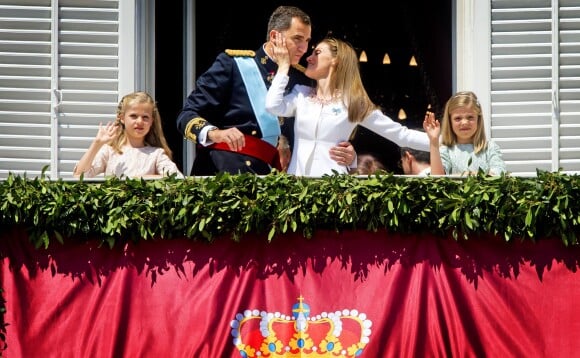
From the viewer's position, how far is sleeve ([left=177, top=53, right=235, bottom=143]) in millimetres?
11328

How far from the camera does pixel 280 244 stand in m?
10.7

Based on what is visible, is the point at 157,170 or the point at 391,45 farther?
the point at 391,45

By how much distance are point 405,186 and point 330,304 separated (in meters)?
0.83

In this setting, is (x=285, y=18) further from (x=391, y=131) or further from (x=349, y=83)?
(x=391, y=131)

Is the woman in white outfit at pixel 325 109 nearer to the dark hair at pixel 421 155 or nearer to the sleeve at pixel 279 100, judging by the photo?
the sleeve at pixel 279 100

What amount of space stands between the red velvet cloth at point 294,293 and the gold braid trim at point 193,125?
808 millimetres

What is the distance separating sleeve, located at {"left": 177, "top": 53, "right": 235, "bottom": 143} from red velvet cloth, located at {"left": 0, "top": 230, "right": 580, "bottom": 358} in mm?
988

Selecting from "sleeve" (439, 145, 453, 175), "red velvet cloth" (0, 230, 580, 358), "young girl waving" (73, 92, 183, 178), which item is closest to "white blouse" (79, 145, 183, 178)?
"young girl waving" (73, 92, 183, 178)

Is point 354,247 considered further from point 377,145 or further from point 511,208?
point 377,145

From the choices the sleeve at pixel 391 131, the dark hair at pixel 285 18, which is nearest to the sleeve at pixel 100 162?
the dark hair at pixel 285 18

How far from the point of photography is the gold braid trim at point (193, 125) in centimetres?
1120

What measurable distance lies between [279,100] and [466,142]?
1194 millimetres

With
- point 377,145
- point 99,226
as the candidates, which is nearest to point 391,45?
point 377,145

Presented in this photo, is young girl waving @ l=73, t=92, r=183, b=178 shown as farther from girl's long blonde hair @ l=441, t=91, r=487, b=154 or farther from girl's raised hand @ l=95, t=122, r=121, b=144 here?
girl's long blonde hair @ l=441, t=91, r=487, b=154
